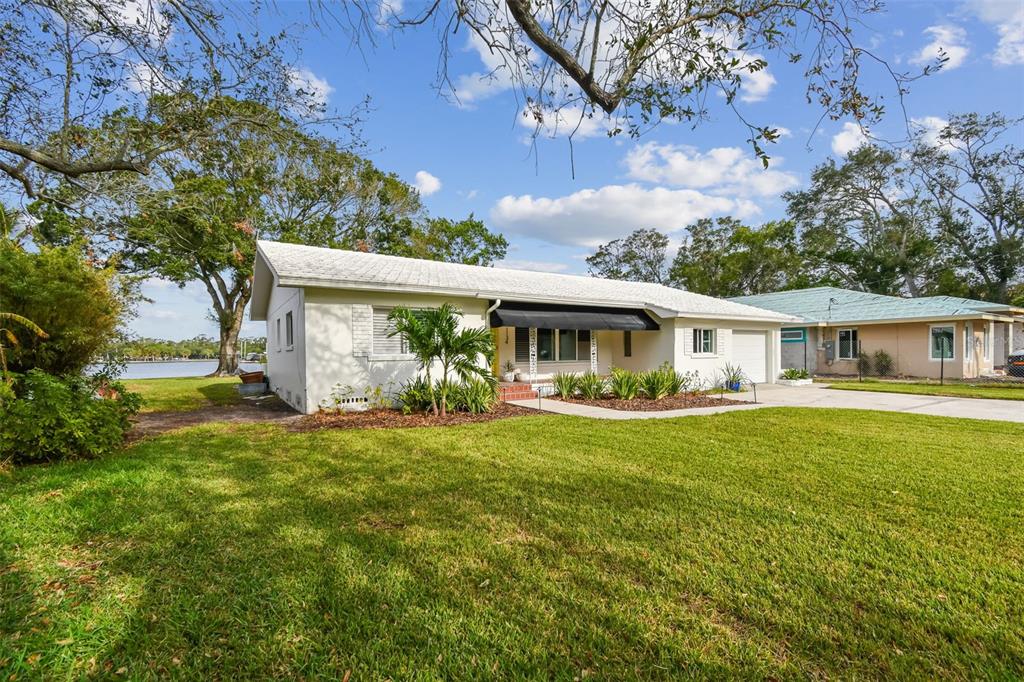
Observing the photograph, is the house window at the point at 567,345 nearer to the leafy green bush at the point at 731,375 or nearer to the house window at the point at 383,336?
the leafy green bush at the point at 731,375

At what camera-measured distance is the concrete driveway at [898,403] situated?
1061 cm

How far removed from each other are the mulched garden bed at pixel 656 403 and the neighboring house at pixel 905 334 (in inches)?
456

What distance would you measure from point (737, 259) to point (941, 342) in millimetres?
16703

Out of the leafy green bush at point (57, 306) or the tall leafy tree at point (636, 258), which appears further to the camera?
the tall leafy tree at point (636, 258)

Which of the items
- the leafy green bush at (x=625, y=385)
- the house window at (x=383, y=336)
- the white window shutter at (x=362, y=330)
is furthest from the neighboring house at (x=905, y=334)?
the white window shutter at (x=362, y=330)

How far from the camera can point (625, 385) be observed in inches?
526

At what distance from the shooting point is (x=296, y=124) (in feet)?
23.0

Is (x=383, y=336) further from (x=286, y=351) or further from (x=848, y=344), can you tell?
(x=848, y=344)

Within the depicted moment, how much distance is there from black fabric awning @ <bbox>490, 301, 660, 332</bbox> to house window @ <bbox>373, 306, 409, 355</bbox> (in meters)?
3.07

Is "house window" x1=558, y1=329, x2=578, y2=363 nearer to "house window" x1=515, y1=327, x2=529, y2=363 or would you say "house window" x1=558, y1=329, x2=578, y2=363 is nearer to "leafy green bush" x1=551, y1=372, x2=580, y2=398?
"house window" x1=515, y1=327, x2=529, y2=363

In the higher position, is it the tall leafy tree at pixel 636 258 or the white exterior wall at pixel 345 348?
the tall leafy tree at pixel 636 258

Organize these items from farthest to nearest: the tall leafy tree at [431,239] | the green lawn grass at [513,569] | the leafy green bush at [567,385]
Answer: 1. the tall leafy tree at [431,239]
2. the leafy green bush at [567,385]
3. the green lawn grass at [513,569]

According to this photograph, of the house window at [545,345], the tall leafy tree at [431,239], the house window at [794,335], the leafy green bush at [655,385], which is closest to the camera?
the leafy green bush at [655,385]

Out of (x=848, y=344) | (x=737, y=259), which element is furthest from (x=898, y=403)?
(x=737, y=259)
